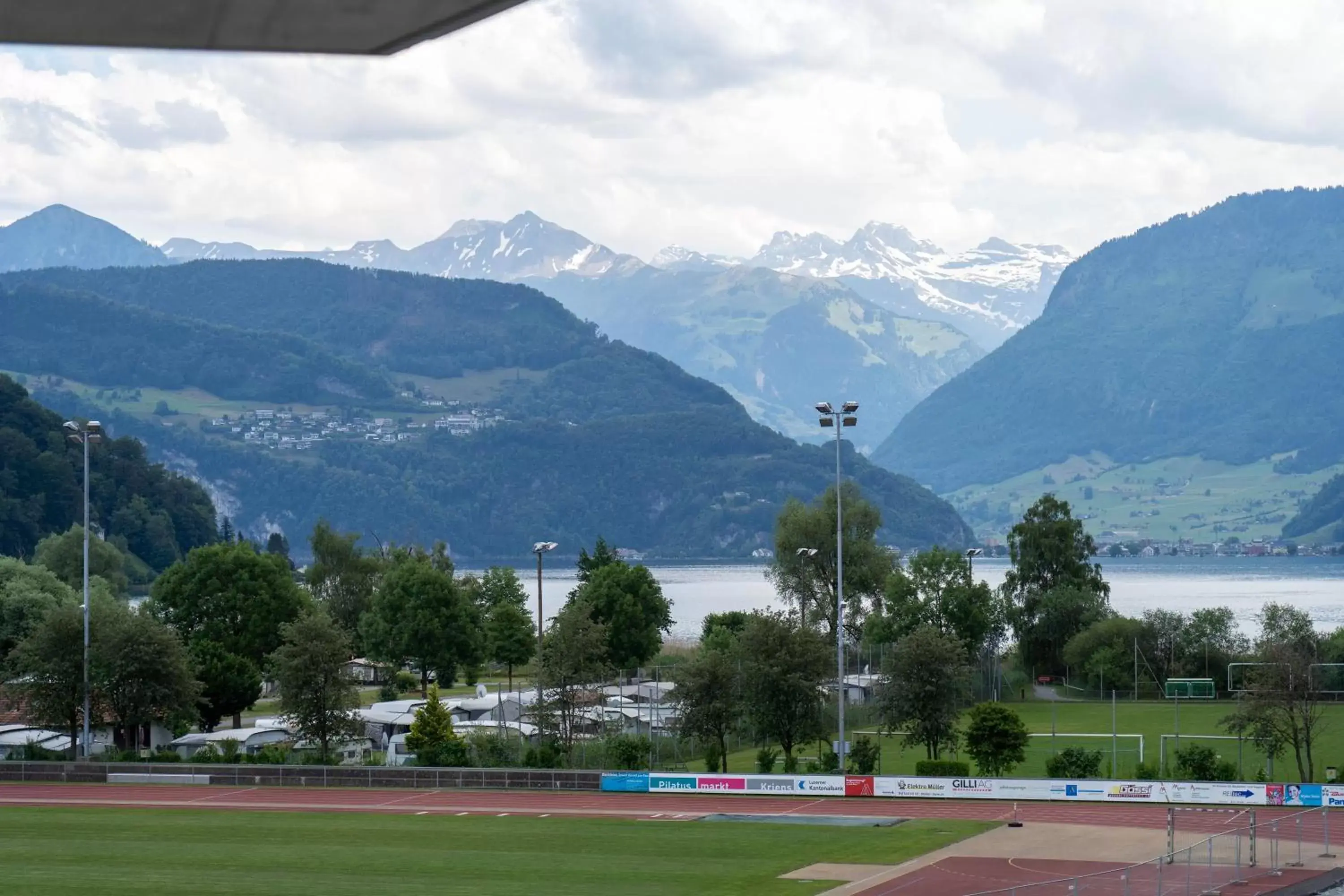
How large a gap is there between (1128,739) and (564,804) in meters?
26.7

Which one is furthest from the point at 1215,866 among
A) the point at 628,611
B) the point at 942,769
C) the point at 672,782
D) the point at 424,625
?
the point at 424,625

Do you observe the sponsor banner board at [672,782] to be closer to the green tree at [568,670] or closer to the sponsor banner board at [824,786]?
the sponsor banner board at [824,786]

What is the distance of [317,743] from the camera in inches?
2643

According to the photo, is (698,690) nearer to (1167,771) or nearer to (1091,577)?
(1167,771)

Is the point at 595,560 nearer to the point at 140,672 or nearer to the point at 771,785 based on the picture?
the point at 140,672

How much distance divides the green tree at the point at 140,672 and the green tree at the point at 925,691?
93.3ft

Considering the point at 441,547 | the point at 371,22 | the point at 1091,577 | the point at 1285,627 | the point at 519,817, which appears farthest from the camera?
the point at 441,547

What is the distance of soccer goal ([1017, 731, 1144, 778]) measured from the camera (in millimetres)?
58969

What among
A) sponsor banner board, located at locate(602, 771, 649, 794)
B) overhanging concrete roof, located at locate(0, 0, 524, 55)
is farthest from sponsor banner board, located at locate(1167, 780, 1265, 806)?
overhanging concrete roof, located at locate(0, 0, 524, 55)

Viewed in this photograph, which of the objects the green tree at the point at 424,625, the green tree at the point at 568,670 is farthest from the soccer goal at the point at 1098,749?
the green tree at the point at 424,625

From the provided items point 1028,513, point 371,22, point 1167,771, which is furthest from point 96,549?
point 371,22

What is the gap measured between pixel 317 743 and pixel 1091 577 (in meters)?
63.5

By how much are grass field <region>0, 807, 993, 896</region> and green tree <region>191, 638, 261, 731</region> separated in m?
25.0

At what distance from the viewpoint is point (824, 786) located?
54562mm
